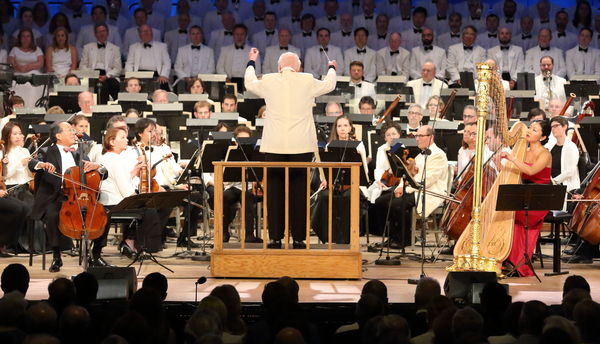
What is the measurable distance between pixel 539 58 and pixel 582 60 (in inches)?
24.3

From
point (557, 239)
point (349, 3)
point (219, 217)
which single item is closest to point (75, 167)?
point (219, 217)

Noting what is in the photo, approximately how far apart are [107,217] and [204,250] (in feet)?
3.95

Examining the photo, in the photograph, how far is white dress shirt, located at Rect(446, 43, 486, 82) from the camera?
1442 centimetres

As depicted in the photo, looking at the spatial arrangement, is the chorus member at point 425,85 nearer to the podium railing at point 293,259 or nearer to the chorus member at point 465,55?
the chorus member at point 465,55

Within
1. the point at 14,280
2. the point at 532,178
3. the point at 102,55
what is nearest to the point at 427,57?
the point at 102,55

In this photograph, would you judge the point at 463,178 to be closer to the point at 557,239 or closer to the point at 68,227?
the point at 557,239

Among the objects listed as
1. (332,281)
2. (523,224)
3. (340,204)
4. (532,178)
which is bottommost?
(332,281)

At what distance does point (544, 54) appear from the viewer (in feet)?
47.6

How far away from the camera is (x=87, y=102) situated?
11.5m

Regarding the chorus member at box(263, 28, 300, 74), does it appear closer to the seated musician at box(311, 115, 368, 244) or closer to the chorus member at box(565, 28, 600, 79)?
the chorus member at box(565, 28, 600, 79)

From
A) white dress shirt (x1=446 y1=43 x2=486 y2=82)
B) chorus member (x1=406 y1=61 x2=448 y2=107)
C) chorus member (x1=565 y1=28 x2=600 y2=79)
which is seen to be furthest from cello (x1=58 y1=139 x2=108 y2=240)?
chorus member (x1=565 y1=28 x2=600 y2=79)

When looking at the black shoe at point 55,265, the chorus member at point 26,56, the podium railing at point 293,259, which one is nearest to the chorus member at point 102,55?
the chorus member at point 26,56

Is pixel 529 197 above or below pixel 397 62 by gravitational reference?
below

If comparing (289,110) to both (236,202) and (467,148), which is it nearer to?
(236,202)
